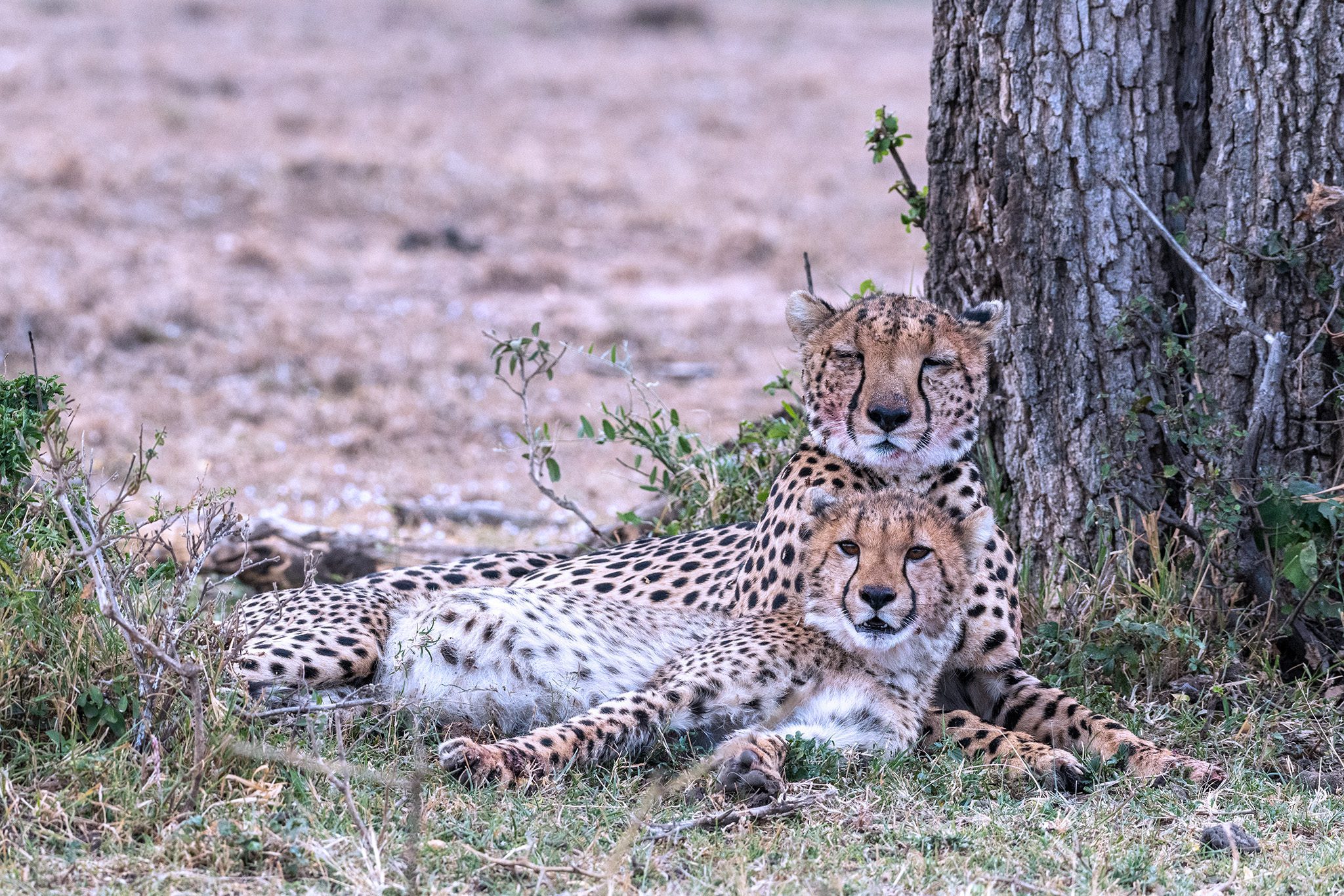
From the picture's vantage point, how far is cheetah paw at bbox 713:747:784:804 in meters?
3.47

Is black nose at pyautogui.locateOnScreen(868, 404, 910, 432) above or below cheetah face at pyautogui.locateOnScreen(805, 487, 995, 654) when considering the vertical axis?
above

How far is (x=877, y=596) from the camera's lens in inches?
151

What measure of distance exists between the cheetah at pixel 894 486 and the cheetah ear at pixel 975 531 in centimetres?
4

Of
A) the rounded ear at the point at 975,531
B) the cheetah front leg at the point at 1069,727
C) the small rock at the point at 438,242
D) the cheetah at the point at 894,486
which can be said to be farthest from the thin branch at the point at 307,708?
the small rock at the point at 438,242

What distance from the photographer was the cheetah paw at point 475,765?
3529mm

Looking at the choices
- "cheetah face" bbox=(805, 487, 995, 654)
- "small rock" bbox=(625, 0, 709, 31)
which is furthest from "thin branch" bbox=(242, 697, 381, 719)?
"small rock" bbox=(625, 0, 709, 31)

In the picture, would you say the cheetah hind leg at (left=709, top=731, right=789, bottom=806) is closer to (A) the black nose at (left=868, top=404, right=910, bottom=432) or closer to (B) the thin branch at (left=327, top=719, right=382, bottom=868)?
(B) the thin branch at (left=327, top=719, right=382, bottom=868)

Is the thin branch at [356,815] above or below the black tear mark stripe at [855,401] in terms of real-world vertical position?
below

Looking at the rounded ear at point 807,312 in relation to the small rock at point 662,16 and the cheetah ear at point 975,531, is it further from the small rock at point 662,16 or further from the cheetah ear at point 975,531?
the small rock at point 662,16

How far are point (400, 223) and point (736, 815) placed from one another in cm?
1205

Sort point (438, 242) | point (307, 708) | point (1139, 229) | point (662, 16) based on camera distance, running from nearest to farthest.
Result: 1. point (307, 708)
2. point (1139, 229)
3. point (438, 242)
4. point (662, 16)

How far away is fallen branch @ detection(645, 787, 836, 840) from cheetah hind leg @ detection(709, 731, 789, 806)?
36mm

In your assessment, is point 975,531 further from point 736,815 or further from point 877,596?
point 736,815

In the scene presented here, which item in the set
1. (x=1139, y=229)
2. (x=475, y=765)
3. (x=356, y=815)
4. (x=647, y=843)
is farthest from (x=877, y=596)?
(x=1139, y=229)
